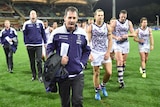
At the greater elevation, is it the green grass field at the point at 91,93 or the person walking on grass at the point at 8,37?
the person walking on grass at the point at 8,37

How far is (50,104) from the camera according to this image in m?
6.43

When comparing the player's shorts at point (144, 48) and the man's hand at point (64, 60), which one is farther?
the player's shorts at point (144, 48)

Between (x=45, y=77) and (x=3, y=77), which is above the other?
(x=45, y=77)

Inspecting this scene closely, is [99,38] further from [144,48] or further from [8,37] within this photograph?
[8,37]

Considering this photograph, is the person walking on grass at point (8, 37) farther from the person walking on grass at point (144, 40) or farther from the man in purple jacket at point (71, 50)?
the man in purple jacket at point (71, 50)

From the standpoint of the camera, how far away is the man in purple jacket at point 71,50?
4289 millimetres

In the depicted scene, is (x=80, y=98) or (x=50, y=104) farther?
(x=50, y=104)

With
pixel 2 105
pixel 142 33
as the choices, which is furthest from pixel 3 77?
pixel 142 33

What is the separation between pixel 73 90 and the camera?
4422 millimetres

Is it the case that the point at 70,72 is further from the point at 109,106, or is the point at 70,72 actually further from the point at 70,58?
the point at 109,106

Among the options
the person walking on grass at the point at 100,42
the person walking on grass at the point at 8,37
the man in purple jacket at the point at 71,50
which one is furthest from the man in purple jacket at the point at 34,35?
the man in purple jacket at the point at 71,50

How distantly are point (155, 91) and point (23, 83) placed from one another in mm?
3999

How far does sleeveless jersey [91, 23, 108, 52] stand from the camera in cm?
649

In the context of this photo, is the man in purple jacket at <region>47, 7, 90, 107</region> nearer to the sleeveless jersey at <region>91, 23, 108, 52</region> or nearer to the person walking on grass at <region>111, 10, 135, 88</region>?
the sleeveless jersey at <region>91, 23, 108, 52</region>
